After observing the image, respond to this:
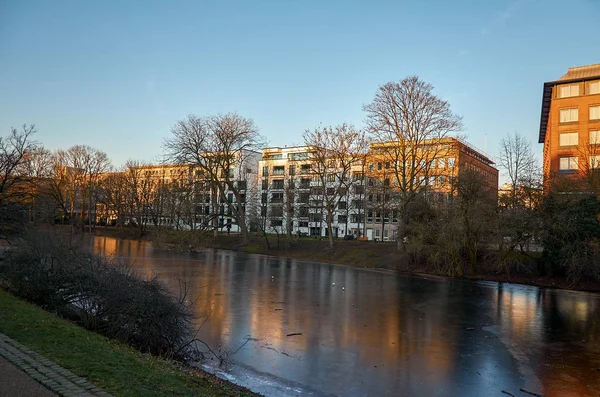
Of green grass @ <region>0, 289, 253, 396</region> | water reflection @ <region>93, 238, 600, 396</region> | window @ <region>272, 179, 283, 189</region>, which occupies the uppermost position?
window @ <region>272, 179, 283, 189</region>

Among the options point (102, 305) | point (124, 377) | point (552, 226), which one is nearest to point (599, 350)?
point (124, 377)

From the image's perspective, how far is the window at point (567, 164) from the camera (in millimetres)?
52188

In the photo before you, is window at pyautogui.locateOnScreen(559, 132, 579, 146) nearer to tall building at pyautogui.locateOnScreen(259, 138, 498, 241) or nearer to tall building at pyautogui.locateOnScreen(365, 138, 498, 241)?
tall building at pyautogui.locateOnScreen(259, 138, 498, 241)

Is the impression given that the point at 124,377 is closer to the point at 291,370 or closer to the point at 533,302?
the point at 291,370

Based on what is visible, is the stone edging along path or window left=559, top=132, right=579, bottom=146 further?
window left=559, top=132, right=579, bottom=146

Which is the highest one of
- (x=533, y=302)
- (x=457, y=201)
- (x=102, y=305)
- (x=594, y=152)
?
(x=594, y=152)

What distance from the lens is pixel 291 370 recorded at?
9922 millimetres

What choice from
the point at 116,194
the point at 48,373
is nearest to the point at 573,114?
the point at 48,373

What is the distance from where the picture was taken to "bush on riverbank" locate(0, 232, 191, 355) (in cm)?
1020

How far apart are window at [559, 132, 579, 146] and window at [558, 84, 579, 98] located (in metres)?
4.83

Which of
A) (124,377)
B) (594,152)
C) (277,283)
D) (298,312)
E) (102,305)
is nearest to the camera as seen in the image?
(124,377)

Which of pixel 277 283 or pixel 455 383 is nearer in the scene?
pixel 455 383

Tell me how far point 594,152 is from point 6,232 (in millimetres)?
42463

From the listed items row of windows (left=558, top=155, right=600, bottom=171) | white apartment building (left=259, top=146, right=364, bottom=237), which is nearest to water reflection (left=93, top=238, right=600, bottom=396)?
white apartment building (left=259, top=146, right=364, bottom=237)
